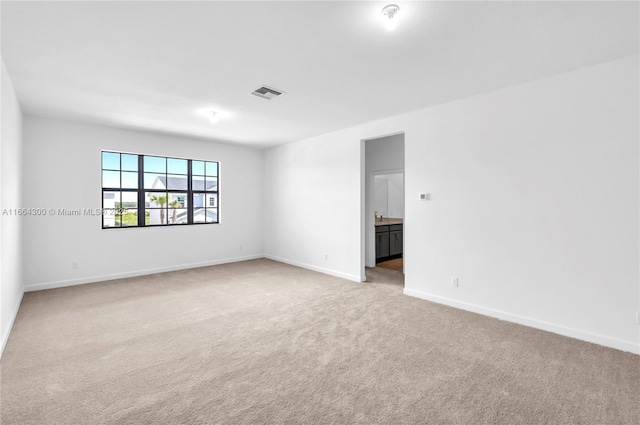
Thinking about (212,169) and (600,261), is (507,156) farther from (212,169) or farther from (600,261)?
(212,169)

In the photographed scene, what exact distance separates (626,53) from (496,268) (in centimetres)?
223

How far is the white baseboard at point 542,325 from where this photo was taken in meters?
2.70

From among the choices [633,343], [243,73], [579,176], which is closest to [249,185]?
[243,73]

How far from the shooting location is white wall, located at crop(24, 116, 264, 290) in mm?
4570

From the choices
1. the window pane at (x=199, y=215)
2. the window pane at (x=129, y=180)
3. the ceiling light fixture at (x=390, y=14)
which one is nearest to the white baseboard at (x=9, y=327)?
the window pane at (x=129, y=180)

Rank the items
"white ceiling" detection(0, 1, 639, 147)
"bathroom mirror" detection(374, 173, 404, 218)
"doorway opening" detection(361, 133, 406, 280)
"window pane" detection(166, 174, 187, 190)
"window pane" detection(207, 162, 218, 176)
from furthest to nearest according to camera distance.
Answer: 1. "bathroom mirror" detection(374, 173, 404, 218)
2. "window pane" detection(207, 162, 218, 176)
3. "window pane" detection(166, 174, 187, 190)
4. "doorway opening" detection(361, 133, 406, 280)
5. "white ceiling" detection(0, 1, 639, 147)

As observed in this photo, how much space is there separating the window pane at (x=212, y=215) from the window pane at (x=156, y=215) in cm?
87

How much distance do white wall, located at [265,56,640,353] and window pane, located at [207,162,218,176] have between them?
142 inches

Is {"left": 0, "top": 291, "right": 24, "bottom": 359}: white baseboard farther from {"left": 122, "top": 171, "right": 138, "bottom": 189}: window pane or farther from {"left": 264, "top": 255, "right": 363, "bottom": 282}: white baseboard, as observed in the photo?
{"left": 264, "top": 255, "right": 363, "bottom": 282}: white baseboard

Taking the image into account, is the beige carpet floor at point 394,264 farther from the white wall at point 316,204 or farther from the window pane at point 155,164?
the window pane at point 155,164

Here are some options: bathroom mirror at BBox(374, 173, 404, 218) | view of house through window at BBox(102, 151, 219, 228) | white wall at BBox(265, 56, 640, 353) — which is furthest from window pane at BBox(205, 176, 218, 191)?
bathroom mirror at BBox(374, 173, 404, 218)

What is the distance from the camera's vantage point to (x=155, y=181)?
582 centimetres

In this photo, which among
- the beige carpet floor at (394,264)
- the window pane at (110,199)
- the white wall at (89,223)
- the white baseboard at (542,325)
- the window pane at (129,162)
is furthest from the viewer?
the beige carpet floor at (394,264)

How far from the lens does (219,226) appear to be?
655 cm
